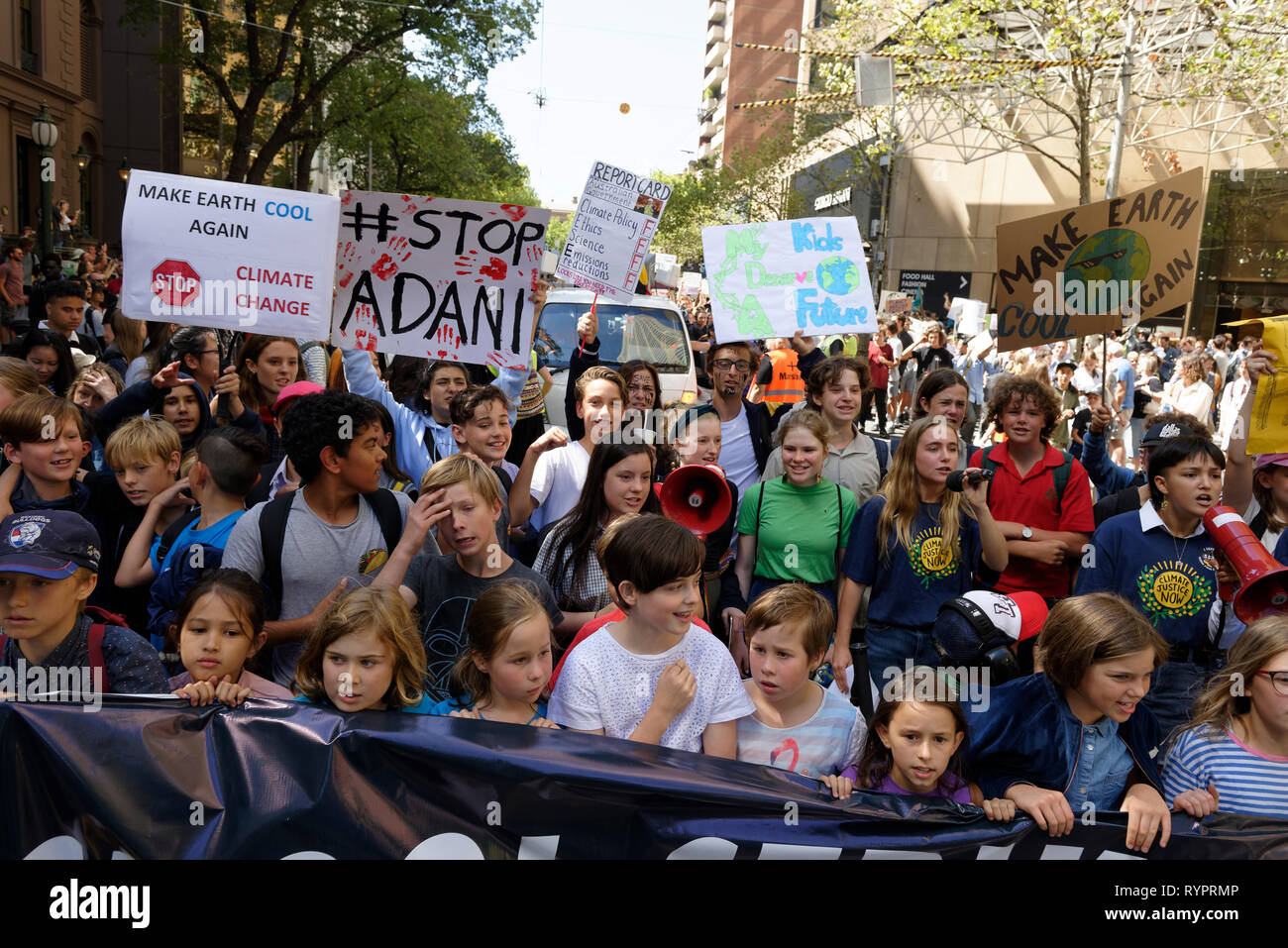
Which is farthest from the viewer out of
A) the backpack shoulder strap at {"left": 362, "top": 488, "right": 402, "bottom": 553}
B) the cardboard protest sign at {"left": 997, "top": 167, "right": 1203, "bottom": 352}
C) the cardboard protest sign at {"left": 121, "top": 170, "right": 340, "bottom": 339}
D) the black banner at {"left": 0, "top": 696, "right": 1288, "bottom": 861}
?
the cardboard protest sign at {"left": 997, "top": 167, "right": 1203, "bottom": 352}

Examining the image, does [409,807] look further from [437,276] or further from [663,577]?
[437,276]

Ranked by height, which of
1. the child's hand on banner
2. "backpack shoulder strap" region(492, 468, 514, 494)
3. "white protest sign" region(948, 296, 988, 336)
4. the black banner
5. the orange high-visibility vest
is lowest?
the black banner

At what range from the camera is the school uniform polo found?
4.61 meters

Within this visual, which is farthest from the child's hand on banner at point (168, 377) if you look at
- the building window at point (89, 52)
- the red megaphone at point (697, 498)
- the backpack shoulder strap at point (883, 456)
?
the building window at point (89, 52)

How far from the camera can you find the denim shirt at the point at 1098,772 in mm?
2883

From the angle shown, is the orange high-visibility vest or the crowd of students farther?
the orange high-visibility vest

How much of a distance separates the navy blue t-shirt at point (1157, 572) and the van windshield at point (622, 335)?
21.1 feet

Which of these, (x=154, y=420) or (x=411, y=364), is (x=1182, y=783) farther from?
(x=411, y=364)

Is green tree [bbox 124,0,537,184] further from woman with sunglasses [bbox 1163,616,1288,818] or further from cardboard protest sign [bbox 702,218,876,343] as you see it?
woman with sunglasses [bbox 1163,616,1288,818]

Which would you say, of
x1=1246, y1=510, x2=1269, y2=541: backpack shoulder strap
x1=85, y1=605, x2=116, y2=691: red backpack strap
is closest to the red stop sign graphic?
x1=85, y1=605, x2=116, y2=691: red backpack strap

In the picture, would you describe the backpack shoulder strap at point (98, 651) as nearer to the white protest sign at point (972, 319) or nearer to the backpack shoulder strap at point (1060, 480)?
the backpack shoulder strap at point (1060, 480)

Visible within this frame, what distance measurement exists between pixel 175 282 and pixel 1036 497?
3999 millimetres

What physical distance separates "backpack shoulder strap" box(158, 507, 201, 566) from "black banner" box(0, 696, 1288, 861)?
53.6 inches
